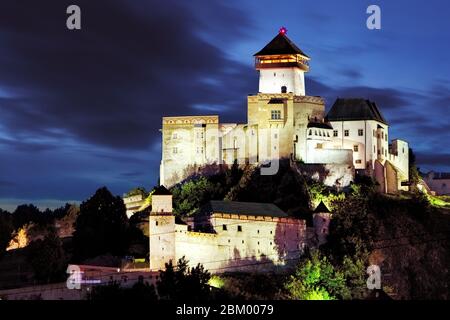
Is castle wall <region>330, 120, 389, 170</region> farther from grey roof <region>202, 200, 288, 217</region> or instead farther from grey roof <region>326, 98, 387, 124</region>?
grey roof <region>202, 200, 288, 217</region>

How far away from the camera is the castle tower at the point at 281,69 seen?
11212 centimetres

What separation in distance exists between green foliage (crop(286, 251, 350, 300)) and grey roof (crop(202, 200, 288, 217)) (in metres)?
5.12

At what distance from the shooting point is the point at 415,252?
99125 mm

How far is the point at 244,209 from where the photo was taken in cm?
9138

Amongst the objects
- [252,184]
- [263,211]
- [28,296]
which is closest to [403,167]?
[252,184]

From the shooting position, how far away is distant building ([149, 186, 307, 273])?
84.8 m

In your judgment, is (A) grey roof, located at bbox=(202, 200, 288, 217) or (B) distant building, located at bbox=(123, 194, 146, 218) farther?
(B) distant building, located at bbox=(123, 194, 146, 218)

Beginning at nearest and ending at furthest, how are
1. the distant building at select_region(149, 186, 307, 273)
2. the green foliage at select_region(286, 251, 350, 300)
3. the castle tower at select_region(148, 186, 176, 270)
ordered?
the castle tower at select_region(148, 186, 176, 270) → the distant building at select_region(149, 186, 307, 273) → the green foliage at select_region(286, 251, 350, 300)

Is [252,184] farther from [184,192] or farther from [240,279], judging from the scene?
[240,279]

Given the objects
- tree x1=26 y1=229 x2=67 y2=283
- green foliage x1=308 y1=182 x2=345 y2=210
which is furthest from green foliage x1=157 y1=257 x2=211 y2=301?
green foliage x1=308 y1=182 x2=345 y2=210

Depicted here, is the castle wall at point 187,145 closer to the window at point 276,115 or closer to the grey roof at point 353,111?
the window at point 276,115

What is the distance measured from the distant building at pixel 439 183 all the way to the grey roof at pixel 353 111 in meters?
28.6
